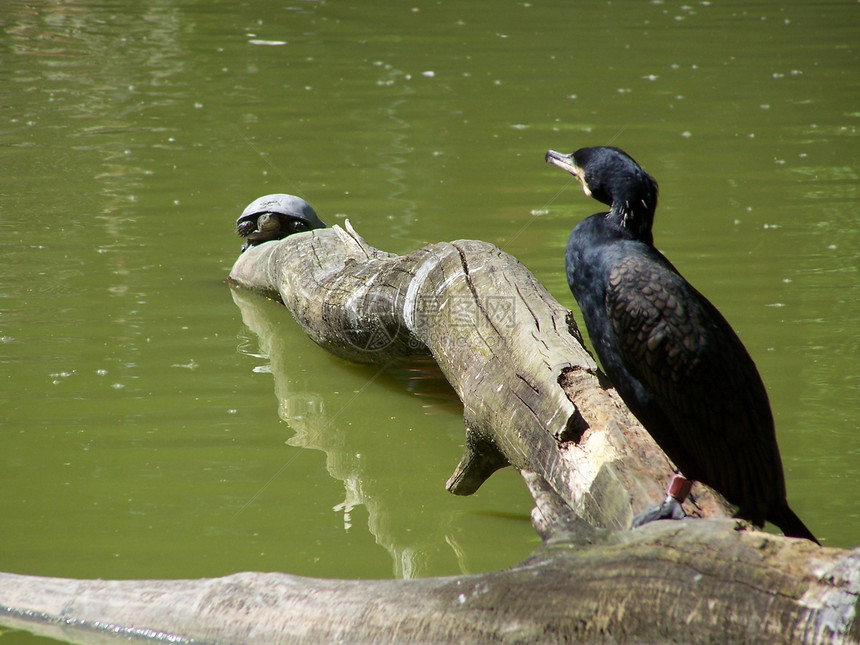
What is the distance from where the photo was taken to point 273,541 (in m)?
3.25

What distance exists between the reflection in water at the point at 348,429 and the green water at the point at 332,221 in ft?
0.05

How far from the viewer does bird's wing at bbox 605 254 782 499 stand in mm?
2678

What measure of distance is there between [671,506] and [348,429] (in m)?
1.93

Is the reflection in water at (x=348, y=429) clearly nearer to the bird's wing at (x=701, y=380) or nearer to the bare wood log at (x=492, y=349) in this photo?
the bare wood log at (x=492, y=349)

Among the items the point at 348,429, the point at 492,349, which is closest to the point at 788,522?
the point at 492,349

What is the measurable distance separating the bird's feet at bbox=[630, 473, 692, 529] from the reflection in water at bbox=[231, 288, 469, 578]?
2.78ft

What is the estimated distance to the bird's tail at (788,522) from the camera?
270 cm

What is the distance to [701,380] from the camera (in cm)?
268

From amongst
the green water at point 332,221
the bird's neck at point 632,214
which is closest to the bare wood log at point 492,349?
the green water at point 332,221

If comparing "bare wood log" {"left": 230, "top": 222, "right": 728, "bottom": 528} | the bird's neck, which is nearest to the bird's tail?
"bare wood log" {"left": 230, "top": 222, "right": 728, "bottom": 528}

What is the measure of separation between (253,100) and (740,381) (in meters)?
7.83

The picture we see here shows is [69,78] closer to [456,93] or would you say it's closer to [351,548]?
[456,93]

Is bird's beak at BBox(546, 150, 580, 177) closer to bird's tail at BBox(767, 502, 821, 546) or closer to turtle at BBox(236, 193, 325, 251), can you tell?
bird's tail at BBox(767, 502, 821, 546)

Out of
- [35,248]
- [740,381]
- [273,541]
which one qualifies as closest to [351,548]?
[273,541]
